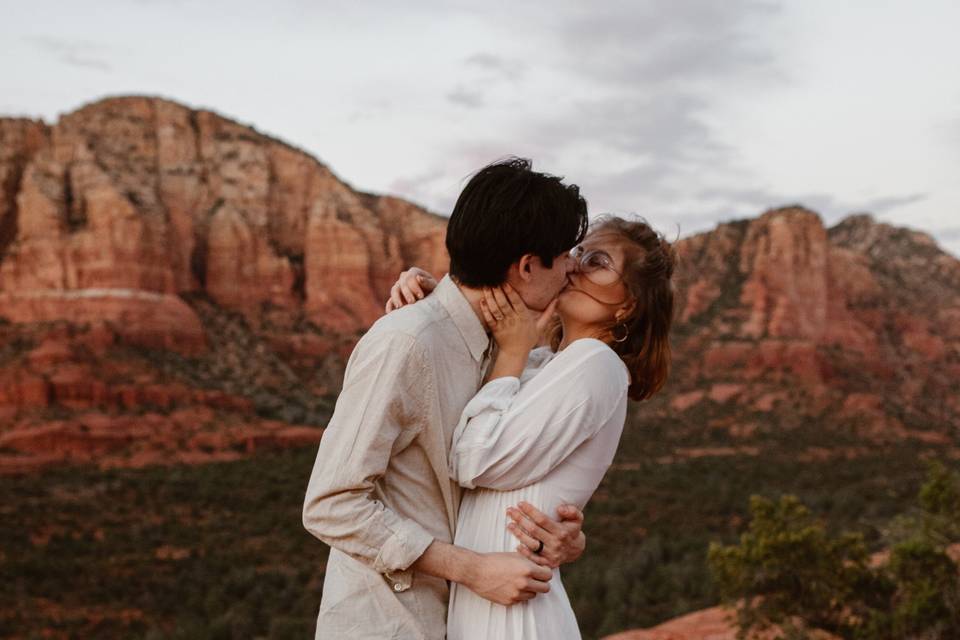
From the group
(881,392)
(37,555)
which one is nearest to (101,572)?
(37,555)

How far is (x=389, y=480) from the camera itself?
229cm

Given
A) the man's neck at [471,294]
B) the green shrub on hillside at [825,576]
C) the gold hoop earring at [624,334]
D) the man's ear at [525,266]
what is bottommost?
the green shrub on hillside at [825,576]

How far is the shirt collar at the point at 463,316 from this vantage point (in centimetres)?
238

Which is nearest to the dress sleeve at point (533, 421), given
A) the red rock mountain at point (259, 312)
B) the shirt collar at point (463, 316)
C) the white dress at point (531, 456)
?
the white dress at point (531, 456)

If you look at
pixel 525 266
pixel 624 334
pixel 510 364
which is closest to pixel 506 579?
pixel 510 364

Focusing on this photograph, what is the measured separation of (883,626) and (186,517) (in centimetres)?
2155

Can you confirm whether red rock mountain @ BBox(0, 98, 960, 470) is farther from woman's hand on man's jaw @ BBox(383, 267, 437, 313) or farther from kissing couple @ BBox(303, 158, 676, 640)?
kissing couple @ BBox(303, 158, 676, 640)

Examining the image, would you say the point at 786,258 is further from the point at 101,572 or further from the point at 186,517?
the point at 101,572

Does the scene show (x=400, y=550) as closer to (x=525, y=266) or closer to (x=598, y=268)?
(x=525, y=266)

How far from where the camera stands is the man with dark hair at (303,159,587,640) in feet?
7.00

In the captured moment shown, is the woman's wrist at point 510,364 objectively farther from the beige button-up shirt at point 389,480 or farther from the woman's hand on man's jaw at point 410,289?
the woman's hand on man's jaw at point 410,289

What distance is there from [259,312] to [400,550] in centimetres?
Answer: 5915

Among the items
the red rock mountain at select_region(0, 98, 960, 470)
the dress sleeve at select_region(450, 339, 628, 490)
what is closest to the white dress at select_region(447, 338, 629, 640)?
the dress sleeve at select_region(450, 339, 628, 490)

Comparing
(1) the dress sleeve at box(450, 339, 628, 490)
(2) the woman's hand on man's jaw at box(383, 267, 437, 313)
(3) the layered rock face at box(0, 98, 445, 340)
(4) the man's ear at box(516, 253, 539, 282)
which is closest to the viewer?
(1) the dress sleeve at box(450, 339, 628, 490)
